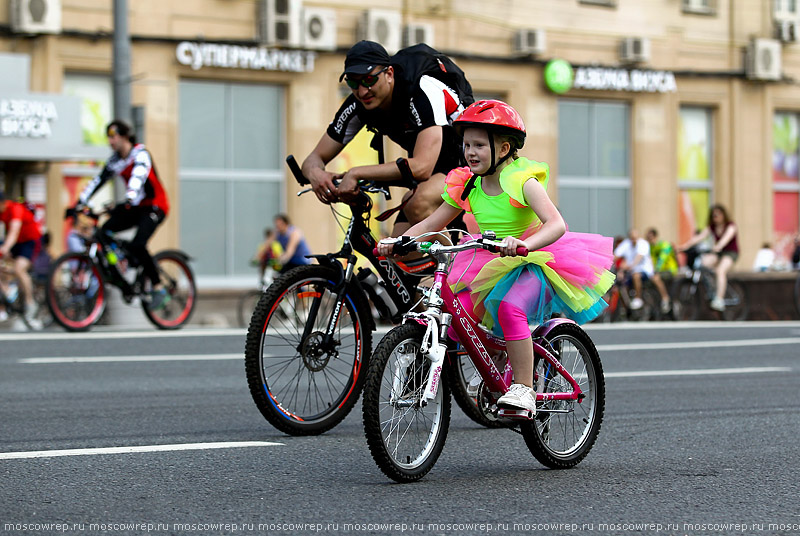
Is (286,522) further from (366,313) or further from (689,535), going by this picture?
(366,313)

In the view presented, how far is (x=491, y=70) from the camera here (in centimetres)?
2811

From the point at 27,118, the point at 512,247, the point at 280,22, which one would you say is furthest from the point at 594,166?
the point at 512,247

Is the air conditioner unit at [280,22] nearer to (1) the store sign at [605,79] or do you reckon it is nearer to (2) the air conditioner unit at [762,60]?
(1) the store sign at [605,79]

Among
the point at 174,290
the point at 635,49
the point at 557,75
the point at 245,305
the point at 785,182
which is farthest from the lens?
the point at 785,182

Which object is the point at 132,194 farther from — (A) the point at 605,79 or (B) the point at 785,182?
(B) the point at 785,182

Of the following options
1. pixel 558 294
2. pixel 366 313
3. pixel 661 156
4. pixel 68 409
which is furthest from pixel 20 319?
pixel 661 156

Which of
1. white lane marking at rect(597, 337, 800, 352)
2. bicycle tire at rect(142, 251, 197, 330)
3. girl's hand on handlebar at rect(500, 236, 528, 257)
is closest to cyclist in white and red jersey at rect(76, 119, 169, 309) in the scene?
bicycle tire at rect(142, 251, 197, 330)

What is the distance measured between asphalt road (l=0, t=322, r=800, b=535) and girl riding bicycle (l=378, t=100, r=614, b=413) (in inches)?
A: 24.8

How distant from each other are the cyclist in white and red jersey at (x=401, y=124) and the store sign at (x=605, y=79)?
22005 millimetres

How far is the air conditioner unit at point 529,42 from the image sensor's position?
92.3ft

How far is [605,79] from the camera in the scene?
29375 mm

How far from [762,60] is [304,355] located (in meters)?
27.2

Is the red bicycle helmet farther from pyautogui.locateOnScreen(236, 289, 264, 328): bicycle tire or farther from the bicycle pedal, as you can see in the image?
pyautogui.locateOnScreen(236, 289, 264, 328): bicycle tire

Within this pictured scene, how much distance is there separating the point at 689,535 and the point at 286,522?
1352 millimetres
